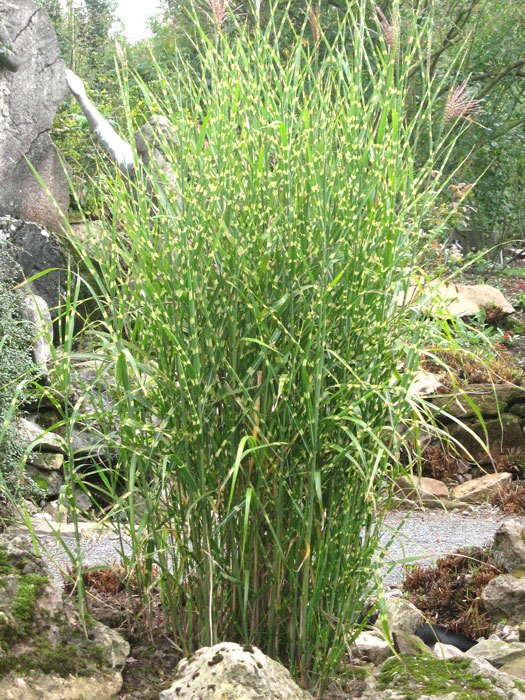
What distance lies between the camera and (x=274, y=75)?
2.25 metres

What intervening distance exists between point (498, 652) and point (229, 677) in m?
1.92

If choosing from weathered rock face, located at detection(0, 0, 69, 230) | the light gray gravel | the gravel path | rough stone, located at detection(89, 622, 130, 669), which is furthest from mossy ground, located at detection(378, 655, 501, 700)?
weathered rock face, located at detection(0, 0, 69, 230)

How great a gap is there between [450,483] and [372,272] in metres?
5.24


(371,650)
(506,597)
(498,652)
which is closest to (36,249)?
(506,597)

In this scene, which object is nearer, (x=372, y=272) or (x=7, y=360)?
(x=372, y=272)

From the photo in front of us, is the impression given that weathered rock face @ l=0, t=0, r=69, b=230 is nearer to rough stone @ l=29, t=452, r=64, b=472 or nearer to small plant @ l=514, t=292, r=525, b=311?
rough stone @ l=29, t=452, r=64, b=472

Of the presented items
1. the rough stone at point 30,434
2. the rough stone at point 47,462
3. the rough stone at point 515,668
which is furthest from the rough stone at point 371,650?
the rough stone at point 47,462

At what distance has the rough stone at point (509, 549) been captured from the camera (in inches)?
171

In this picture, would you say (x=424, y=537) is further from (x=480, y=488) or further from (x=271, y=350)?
(x=271, y=350)

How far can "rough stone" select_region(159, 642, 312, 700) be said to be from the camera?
1764mm

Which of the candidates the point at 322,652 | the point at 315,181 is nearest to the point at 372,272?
the point at 315,181

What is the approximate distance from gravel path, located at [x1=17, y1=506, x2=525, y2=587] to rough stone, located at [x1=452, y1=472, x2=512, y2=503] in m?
0.12

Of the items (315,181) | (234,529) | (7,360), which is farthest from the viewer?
(7,360)

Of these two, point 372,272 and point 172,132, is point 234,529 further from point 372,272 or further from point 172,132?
point 172,132
